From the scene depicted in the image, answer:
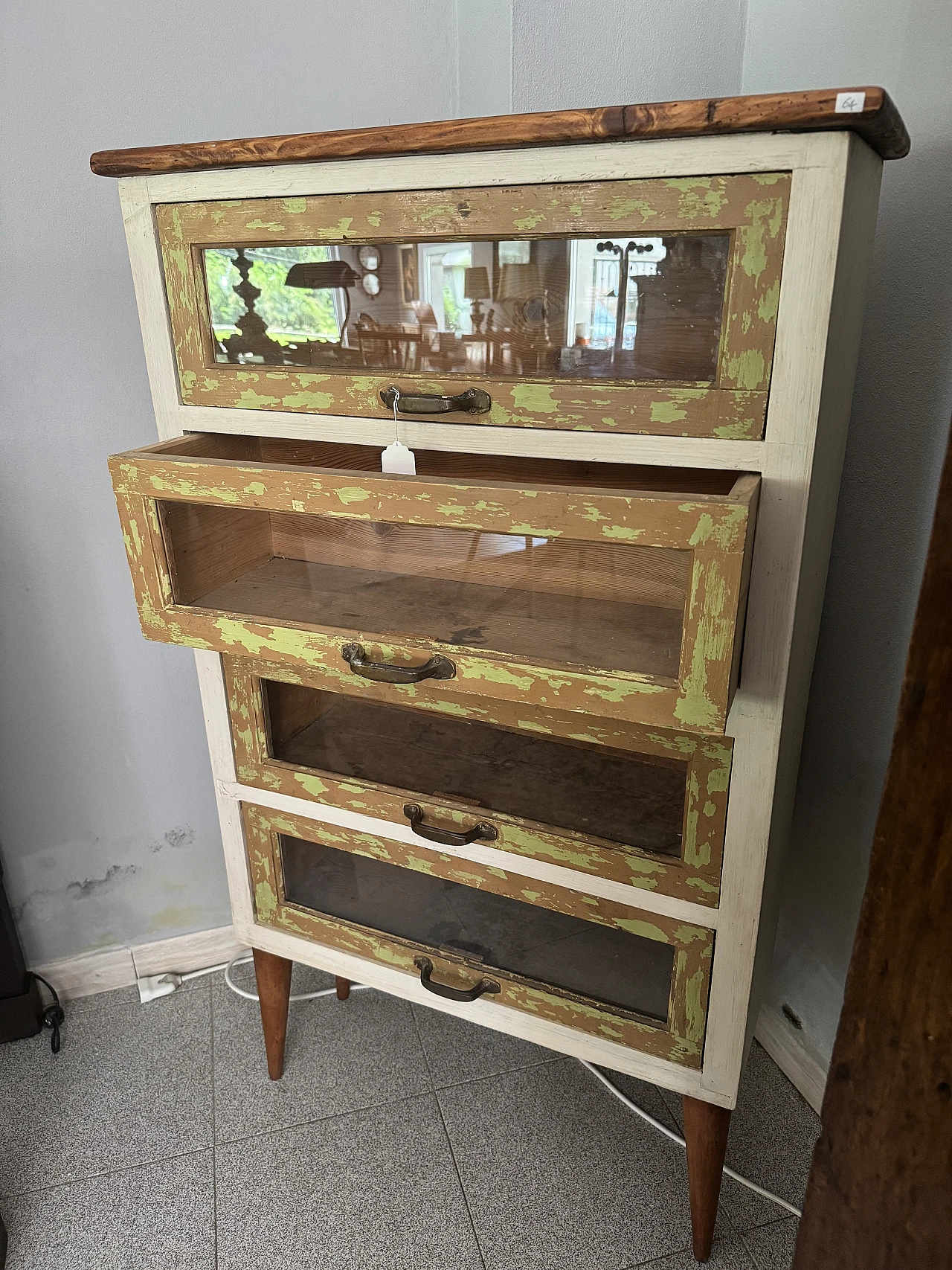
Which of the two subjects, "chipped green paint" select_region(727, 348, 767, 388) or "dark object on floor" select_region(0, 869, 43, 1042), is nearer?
"chipped green paint" select_region(727, 348, 767, 388)

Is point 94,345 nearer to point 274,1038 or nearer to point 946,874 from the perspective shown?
point 274,1038

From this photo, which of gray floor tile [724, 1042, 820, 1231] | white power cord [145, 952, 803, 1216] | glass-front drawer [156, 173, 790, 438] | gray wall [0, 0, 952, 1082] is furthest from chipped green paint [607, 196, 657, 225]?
gray floor tile [724, 1042, 820, 1231]

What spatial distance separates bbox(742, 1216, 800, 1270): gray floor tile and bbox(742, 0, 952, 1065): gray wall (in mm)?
250

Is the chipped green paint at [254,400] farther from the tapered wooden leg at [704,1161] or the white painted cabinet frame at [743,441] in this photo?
the tapered wooden leg at [704,1161]

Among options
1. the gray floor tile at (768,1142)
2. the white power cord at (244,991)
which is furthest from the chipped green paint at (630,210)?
the gray floor tile at (768,1142)

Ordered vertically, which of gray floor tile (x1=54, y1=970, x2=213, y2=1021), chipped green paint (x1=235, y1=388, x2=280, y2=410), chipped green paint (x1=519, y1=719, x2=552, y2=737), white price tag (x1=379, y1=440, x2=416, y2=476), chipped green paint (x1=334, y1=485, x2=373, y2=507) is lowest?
gray floor tile (x1=54, y1=970, x2=213, y2=1021)

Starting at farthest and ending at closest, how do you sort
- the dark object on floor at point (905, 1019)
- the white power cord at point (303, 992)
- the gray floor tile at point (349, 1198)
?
1. the white power cord at point (303, 992)
2. the gray floor tile at point (349, 1198)
3. the dark object on floor at point (905, 1019)

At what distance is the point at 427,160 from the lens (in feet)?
2.65

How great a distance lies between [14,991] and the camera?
154 cm

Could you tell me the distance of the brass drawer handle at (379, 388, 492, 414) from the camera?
87 cm

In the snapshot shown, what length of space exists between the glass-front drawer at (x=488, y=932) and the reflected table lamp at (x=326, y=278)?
68cm

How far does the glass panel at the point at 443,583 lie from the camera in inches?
32.2

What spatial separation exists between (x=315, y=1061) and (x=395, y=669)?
955 millimetres

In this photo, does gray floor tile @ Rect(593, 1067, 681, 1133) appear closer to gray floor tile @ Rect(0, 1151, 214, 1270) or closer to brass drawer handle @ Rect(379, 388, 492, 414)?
gray floor tile @ Rect(0, 1151, 214, 1270)
